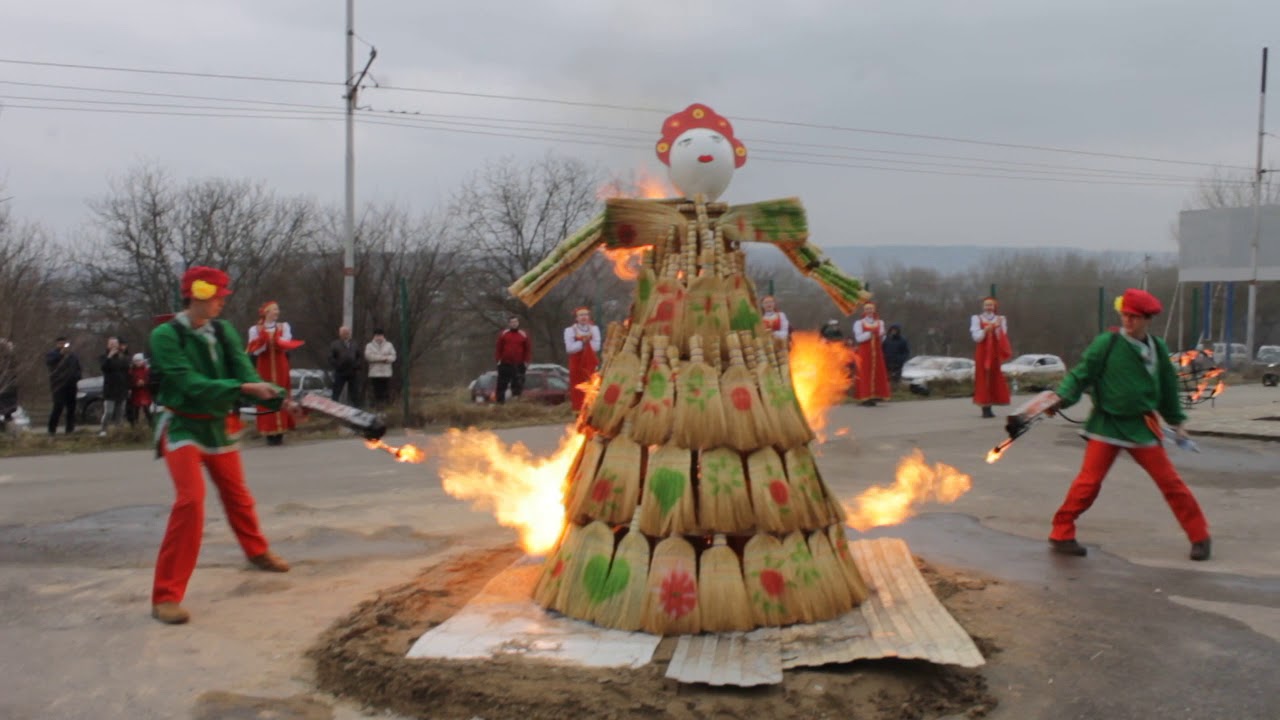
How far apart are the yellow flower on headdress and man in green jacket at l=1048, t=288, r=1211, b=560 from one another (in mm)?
5351

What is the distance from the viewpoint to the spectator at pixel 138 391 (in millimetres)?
15555

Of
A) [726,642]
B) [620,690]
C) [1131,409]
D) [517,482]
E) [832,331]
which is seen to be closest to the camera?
[620,690]

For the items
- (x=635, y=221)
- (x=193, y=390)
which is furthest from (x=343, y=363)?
(x=635, y=221)

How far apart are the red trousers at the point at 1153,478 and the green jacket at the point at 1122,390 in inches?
3.3

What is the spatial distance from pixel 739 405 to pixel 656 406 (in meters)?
0.40

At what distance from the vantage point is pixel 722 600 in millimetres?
4707

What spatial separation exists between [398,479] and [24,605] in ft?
14.6

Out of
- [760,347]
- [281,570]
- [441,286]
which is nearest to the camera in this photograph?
[760,347]

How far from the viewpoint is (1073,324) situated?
101 feet

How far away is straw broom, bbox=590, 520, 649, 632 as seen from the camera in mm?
4762

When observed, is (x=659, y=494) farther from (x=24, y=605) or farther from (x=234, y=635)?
(x=24, y=605)

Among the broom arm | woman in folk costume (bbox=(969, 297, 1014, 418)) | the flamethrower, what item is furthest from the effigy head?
woman in folk costume (bbox=(969, 297, 1014, 418))

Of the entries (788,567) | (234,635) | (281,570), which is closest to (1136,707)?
(788,567)

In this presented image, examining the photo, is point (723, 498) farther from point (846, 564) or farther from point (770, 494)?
point (846, 564)
